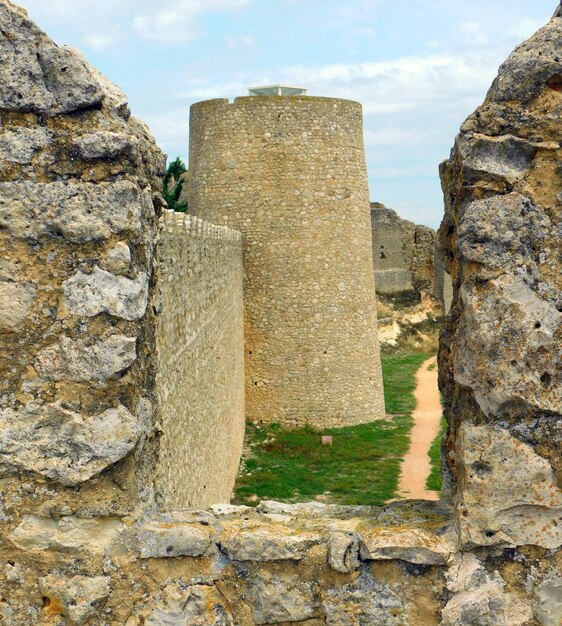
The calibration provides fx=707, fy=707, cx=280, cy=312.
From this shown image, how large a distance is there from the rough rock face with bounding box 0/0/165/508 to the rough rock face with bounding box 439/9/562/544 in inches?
45.4

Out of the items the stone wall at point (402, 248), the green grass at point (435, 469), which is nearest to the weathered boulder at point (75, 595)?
the green grass at point (435, 469)

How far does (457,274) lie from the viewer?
100 inches

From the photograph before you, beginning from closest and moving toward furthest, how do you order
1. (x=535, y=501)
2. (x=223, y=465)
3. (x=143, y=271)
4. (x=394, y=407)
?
(x=535, y=501) < (x=143, y=271) < (x=223, y=465) < (x=394, y=407)

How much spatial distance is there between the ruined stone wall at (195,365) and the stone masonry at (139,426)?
89 cm

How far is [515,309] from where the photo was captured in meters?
2.26

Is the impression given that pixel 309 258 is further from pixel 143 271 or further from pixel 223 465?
pixel 143 271

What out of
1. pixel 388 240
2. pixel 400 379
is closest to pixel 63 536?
pixel 400 379

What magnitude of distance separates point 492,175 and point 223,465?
631 centimetres

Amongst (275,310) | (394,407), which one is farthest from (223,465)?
(394,407)

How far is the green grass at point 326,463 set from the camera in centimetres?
973

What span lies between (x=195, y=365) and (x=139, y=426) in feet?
11.6

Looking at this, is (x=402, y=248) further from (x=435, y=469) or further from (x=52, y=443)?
(x=52, y=443)

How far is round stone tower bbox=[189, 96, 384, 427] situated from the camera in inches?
495

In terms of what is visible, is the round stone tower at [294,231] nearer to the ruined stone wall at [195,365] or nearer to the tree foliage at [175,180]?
the ruined stone wall at [195,365]
